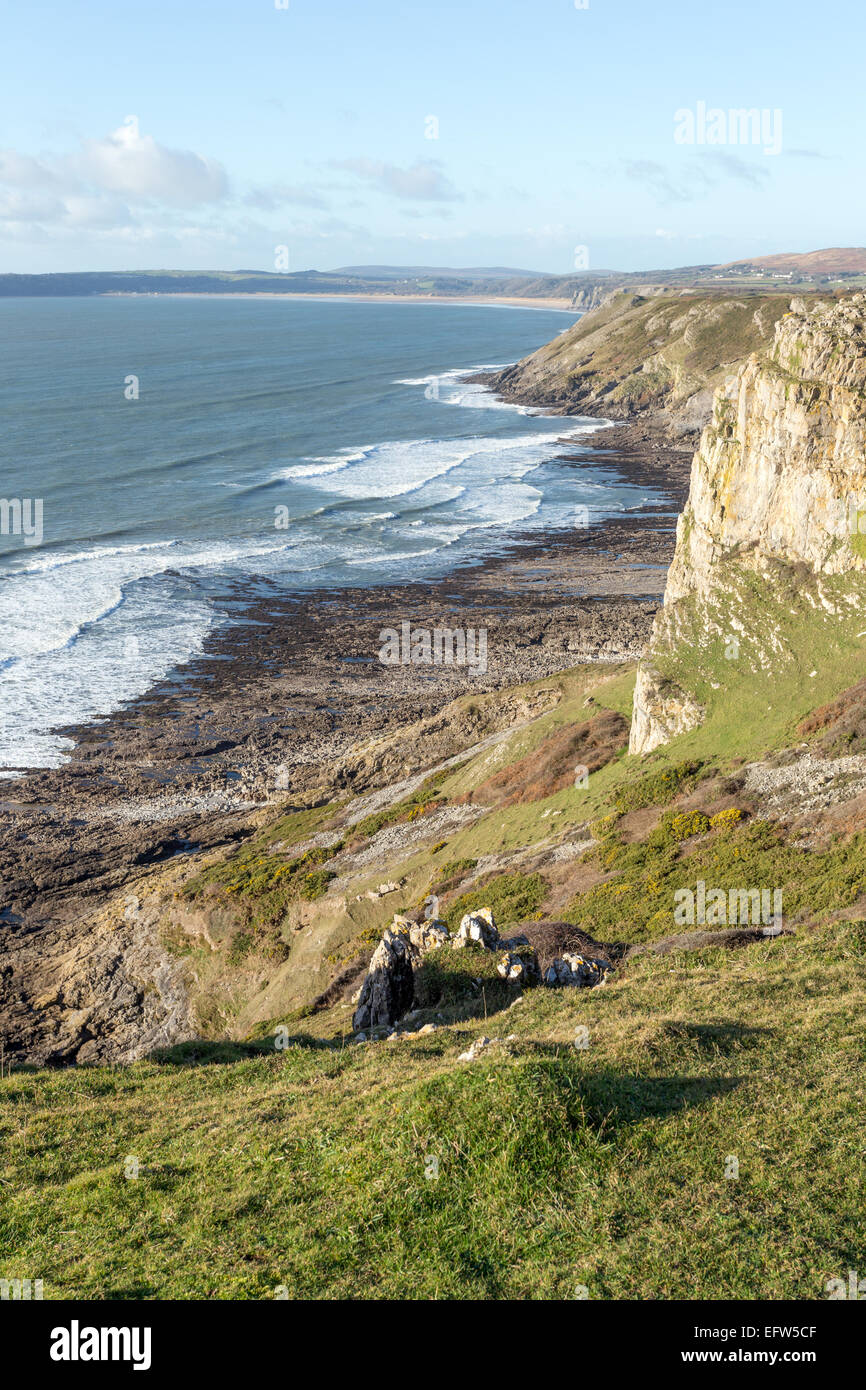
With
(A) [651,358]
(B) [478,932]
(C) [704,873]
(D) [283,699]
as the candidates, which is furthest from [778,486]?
(A) [651,358]

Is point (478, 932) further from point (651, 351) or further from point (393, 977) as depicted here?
point (651, 351)

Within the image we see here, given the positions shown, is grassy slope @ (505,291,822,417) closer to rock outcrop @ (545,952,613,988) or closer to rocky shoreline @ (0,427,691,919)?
rocky shoreline @ (0,427,691,919)

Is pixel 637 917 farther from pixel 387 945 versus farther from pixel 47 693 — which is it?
pixel 47 693

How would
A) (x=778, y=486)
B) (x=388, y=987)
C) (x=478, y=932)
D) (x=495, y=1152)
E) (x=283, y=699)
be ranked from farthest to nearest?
(x=283, y=699)
(x=778, y=486)
(x=478, y=932)
(x=388, y=987)
(x=495, y=1152)

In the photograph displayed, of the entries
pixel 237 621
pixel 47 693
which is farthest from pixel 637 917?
pixel 237 621

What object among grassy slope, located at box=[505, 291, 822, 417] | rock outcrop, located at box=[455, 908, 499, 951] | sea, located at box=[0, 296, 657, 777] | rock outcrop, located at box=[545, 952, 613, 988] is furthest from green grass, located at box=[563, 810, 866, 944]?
grassy slope, located at box=[505, 291, 822, 417]

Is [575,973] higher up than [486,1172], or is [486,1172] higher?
[486,1172]
